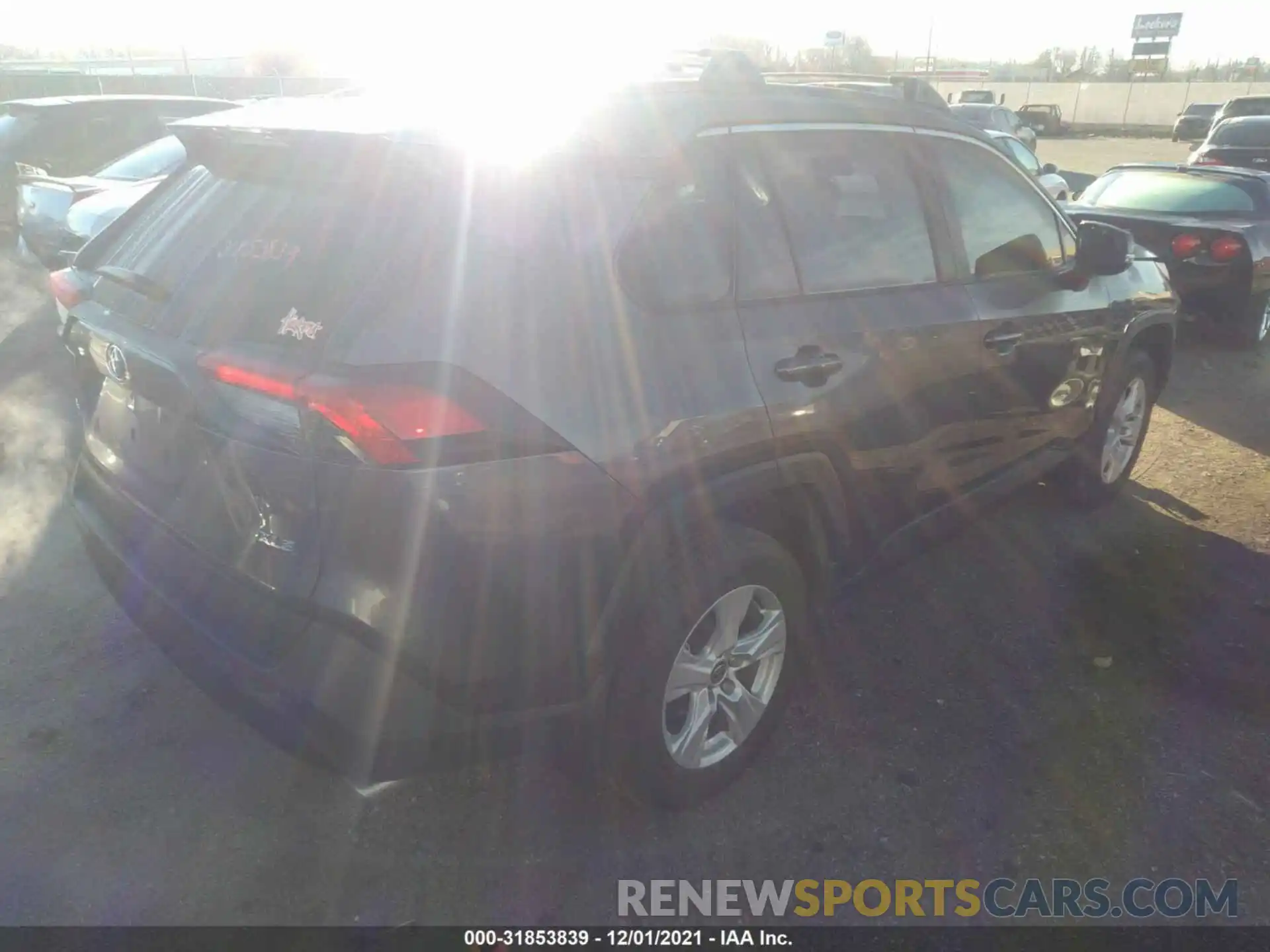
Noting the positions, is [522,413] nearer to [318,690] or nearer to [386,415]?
[386,415]

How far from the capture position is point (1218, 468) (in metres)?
5.51

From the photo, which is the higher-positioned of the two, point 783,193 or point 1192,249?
point 783,193

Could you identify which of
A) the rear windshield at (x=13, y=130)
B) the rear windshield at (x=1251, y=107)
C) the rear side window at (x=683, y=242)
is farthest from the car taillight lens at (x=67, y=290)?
the rear windshield at (x=1251, y=107)

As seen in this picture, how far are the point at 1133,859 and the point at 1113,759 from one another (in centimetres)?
44

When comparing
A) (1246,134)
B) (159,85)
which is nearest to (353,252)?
(1246,134)

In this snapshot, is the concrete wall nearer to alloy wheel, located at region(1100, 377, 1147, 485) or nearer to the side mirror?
alloy wheel, located at region(1100, 377, 1147, 485)

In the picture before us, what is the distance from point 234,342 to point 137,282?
0.62 m

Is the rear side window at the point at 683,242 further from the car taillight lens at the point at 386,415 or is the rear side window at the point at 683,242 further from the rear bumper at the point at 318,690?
the rear bumper at the point at 318,690

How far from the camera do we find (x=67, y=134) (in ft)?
30.7

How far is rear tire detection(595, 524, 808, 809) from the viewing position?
93.2 inches

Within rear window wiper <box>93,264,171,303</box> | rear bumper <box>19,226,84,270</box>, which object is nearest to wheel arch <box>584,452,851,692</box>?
rear window wiper <box>93,264,171,303</box>

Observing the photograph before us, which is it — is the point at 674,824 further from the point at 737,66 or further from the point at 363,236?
the point at 737,66

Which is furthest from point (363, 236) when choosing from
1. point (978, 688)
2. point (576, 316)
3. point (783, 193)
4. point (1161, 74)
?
point (1161, 74)

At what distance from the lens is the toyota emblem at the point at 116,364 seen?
2.48m
